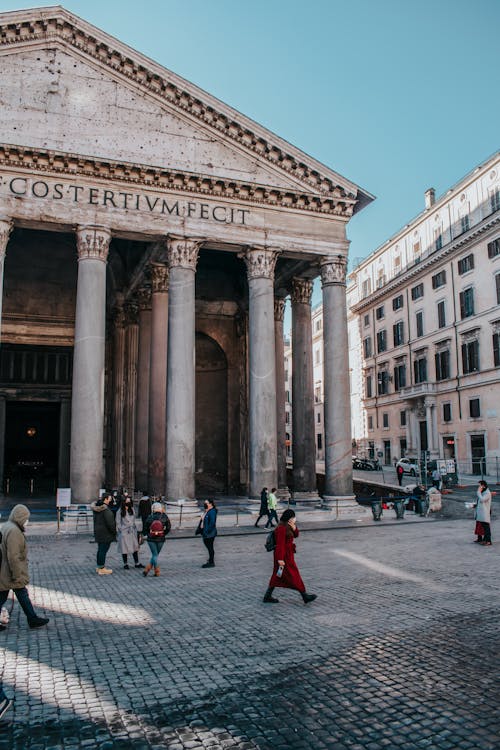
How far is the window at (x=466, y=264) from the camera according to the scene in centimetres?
4141

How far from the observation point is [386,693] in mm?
5488

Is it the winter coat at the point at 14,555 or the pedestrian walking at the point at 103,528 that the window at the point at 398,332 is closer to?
the pedestrian walking at the point at 103,528

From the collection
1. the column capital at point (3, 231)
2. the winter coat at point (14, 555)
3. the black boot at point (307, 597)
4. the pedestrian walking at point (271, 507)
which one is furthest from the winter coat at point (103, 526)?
the column capital at point (3, 231)

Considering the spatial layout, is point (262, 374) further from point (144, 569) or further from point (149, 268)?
point (144, 569)

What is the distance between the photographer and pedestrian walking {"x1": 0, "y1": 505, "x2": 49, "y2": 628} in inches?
286

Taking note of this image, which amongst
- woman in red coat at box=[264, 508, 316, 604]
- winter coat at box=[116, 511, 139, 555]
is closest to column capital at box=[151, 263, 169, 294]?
winter coat at box=[116, 511, 139, 555]

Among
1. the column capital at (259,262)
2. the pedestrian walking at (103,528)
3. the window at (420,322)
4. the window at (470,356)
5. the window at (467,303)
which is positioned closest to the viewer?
the pedestrian walking at (103,528)

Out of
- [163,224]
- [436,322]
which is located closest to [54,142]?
[163,224]

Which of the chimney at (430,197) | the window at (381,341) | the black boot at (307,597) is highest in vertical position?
the chimney at (430,197)

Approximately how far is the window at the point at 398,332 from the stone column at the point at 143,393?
30186mm

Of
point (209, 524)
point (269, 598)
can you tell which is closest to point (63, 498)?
point (209, 524)

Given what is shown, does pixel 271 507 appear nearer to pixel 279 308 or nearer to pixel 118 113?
pixel 279 308

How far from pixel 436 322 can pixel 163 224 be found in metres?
31.4

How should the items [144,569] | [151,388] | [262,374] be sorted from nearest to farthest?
[144,569], [262,374], [151,388]
